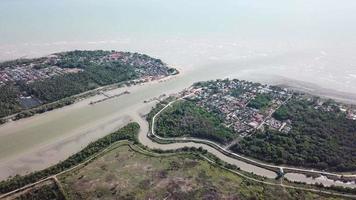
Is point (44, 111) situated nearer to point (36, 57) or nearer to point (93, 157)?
point (93, 157)

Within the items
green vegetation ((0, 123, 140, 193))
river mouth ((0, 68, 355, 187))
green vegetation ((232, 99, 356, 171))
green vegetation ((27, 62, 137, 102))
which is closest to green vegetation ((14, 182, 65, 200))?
green vegetation ((0, 123, 140, 193))

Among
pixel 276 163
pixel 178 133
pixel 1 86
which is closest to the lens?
A: pixel 276 163

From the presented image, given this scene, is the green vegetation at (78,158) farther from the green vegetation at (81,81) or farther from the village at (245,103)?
the green vegetation at (81,81)

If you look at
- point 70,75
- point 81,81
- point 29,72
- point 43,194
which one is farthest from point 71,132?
point 29,72

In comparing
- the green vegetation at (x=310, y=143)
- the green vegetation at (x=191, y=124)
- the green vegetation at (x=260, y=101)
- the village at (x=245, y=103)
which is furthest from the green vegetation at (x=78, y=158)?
the green vegetation at (x=260, y=101)

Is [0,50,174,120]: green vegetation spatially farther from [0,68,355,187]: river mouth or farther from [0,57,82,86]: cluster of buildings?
[0,68,355,187]: river mouth

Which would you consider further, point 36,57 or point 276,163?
point 36,57

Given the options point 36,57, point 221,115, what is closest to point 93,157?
point 221,115
